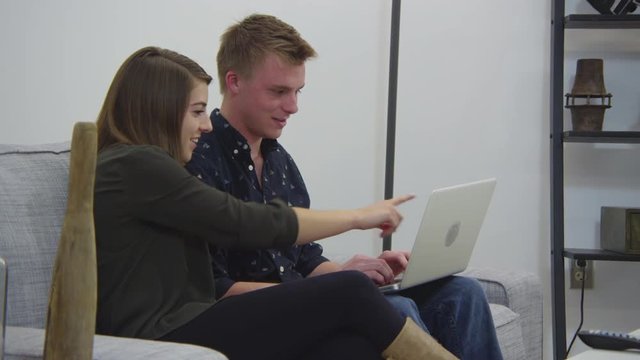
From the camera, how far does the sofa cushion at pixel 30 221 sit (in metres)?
1.52

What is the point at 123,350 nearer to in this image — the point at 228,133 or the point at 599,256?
the point at 228,133

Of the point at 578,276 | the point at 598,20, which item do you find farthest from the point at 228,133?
the point at 578,276

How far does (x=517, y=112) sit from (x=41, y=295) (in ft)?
6.47

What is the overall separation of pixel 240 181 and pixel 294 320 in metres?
0.47

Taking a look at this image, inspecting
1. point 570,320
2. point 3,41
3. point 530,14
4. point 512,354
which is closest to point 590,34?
point 530,14

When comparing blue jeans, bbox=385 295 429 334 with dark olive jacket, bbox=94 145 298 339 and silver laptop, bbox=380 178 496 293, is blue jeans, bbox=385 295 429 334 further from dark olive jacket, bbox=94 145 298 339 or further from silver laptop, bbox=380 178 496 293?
dark olive jacket, bbox=94 145 298 339

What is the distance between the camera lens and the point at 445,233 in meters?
1.80

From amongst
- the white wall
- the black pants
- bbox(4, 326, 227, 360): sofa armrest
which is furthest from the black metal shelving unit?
bbox(4, 326, 227, 360): sofa armrest

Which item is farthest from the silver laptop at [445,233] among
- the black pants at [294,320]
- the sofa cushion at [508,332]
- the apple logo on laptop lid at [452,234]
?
the black pants at [294,320]

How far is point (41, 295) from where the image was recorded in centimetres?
154

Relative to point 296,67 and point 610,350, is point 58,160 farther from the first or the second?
point 610,350

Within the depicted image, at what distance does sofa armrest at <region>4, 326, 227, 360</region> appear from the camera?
115 cm

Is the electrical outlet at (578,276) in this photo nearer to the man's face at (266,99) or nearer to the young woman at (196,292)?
the man's face at (266,99)

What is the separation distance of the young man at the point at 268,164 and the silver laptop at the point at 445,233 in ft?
0.17
